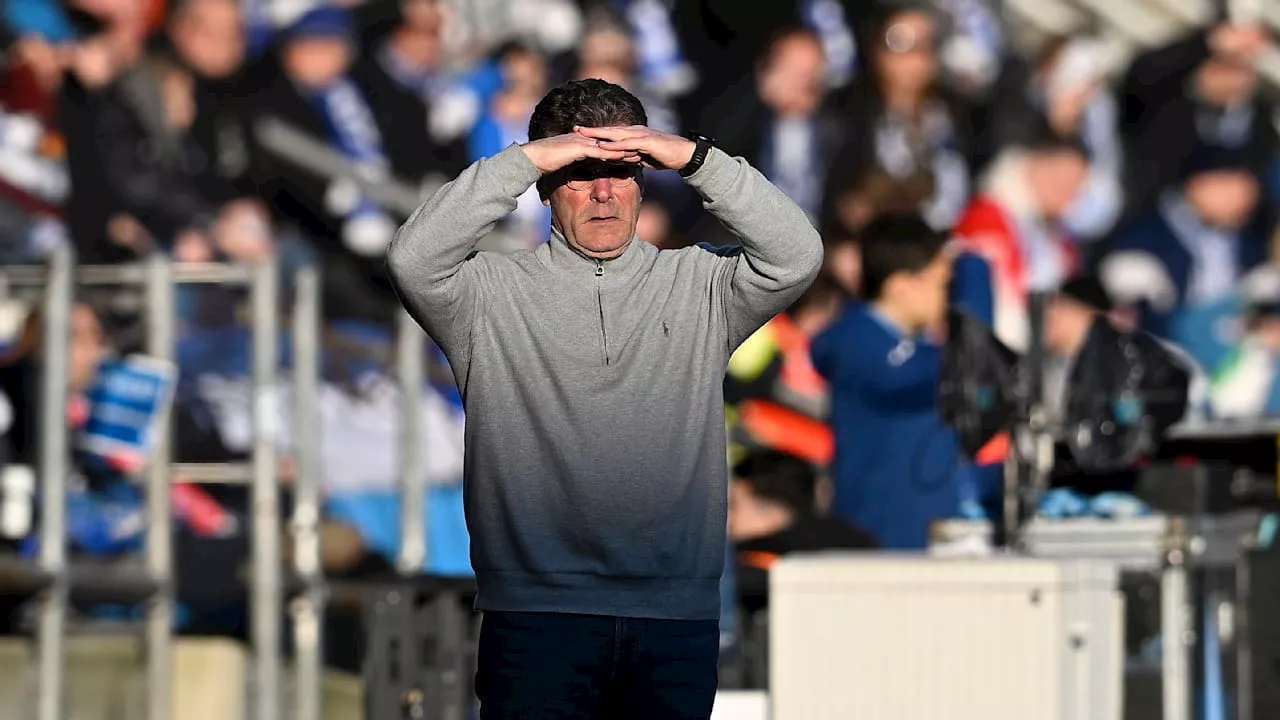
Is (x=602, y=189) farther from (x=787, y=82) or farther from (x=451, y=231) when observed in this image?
(x=787, y=82)

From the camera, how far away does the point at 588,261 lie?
341 centimetres

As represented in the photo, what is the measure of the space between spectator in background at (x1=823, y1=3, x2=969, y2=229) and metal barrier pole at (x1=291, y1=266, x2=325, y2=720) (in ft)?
9.39

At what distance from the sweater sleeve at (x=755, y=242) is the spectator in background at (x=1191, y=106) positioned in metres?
7.29

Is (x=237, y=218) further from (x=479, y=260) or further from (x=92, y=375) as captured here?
(x=479, y=260)

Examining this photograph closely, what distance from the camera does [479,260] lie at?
3.45 m

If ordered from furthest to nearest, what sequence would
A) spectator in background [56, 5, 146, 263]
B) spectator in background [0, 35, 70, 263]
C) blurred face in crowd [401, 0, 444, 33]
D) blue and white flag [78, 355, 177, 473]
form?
blurred face in crowd [401, 0, 444, 33] → spectator in background [56, 5, 146, 263] → spectator in background [0, 35, 70, 263] → blue and white flag [78, 355, 177, 473]

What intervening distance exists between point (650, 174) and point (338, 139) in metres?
1.37

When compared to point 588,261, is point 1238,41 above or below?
above

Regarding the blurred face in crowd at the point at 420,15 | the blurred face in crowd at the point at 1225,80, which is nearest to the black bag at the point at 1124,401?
the blurred face in crowd at the point at 1225,80

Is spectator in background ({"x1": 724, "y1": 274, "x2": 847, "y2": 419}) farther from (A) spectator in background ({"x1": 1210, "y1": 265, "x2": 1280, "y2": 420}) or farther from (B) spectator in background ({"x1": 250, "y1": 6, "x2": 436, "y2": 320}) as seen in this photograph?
(A) spectator in background ({"x1": 1210, "y1": 265, "x2": 1280, "y2": 420})

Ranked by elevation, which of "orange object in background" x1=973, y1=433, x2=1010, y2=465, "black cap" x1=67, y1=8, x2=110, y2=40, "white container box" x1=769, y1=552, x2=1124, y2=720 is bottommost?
"white container box" x1=769, y1=552, x2=1124, y2=720

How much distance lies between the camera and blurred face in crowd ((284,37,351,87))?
10047 mm

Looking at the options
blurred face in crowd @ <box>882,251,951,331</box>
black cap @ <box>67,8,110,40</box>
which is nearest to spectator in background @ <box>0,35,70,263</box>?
A: black cap @ <box>67,8,110,40</box>

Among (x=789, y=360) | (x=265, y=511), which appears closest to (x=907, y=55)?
(x=789, y=360)
